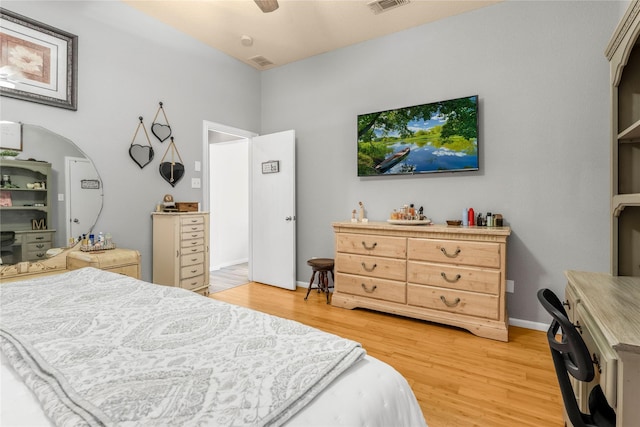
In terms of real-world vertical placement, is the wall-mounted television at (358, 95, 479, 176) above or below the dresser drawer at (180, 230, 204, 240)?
above

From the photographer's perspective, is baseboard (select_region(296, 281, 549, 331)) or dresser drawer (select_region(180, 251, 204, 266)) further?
dresser drawer (select_region(180, 251, 204, 266))

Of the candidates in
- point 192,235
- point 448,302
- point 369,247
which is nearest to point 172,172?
point 192,235

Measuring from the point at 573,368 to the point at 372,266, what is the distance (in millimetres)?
2219

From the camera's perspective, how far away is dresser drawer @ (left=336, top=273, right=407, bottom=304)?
9.95ft

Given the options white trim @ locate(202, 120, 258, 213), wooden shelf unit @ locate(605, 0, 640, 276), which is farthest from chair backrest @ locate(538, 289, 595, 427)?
white trim @ locate(202, 120, 258, 213)

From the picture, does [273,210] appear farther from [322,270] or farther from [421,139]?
[421,139]

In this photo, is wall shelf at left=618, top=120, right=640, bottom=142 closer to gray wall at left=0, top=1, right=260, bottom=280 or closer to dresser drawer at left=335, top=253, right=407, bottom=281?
dresser drawer at left=335, top=253, right=407, bottom=281

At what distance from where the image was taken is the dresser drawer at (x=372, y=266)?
3.02 m

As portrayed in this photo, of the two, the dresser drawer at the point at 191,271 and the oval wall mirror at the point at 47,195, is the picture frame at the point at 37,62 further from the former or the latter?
the dresser drawer at the point at 191,271

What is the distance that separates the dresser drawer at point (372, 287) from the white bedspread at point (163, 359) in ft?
6.76

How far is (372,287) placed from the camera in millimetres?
3178

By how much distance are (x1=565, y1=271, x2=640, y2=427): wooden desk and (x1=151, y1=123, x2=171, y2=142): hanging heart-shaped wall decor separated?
12.1 feet

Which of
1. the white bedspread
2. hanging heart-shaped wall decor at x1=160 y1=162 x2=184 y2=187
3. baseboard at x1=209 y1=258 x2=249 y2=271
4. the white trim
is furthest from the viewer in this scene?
baseboard at x1=209 y1=258 x2=249 y2=271

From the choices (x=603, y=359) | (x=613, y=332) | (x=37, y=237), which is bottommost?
(x=603, y=359)
